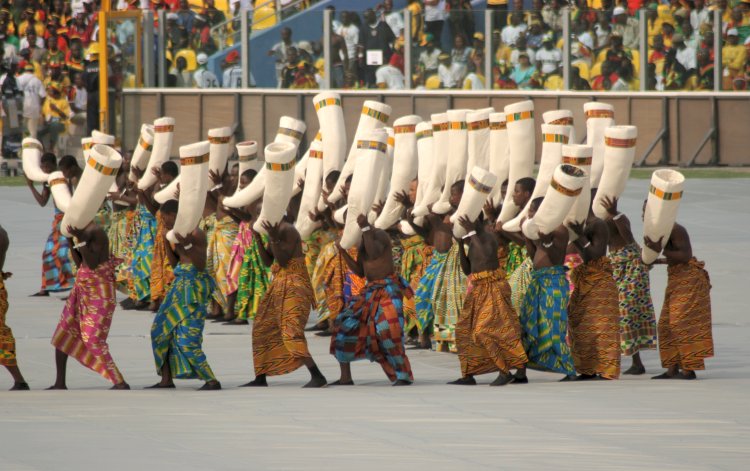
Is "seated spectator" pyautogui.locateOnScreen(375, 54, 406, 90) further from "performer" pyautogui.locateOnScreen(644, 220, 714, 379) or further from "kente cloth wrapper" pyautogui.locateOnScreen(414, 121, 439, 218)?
"performer" pyautogui.locateOnScreen(644, 220, 714, 379)

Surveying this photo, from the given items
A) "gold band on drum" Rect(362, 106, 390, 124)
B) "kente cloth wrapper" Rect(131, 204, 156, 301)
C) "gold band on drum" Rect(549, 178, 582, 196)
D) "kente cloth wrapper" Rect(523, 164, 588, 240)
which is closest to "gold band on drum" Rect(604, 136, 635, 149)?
"kente cloth wrapper" Rect(523, 164, 588, 240)

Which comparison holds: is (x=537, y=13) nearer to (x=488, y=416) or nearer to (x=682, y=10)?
(x=682, y=10)

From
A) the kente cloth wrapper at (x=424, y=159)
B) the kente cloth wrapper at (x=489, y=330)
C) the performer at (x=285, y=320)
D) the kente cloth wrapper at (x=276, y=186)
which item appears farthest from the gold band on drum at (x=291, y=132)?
the kente cloth wrapper at (x=489, y=330)

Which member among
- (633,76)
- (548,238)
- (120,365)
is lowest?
(120,365)

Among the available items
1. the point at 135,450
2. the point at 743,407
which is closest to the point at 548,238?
the point at 743,407

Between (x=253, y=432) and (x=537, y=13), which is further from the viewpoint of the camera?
(x=537, y=13)

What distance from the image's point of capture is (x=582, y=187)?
35.1 ft

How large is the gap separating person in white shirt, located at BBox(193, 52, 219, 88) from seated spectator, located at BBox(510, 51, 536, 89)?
5956 millimetres

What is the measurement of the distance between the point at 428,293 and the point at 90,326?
3163 mm

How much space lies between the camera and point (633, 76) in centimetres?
2612

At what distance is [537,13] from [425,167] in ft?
45.5

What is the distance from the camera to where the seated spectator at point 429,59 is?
27.0m

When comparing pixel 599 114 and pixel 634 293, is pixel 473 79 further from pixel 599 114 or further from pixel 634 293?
pixel 634 293

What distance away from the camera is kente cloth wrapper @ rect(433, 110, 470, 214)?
12453 mm
